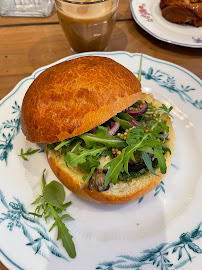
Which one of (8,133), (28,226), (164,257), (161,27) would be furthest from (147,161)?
(161,27)

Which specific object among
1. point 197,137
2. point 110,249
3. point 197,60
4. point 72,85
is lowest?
point 110,249

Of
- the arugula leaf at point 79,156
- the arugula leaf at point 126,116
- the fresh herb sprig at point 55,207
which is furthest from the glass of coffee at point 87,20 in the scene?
the fresh herb sprig at point 55,207

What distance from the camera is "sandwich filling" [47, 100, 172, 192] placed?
1.77 m

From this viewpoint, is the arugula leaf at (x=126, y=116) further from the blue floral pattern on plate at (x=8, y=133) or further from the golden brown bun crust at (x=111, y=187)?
the blue floral pattern on plate at (x=8, y=133)

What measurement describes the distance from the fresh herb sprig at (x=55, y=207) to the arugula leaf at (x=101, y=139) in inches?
17.6

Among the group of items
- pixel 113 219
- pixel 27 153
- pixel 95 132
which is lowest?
pixel 113 219

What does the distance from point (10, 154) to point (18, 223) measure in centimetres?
61

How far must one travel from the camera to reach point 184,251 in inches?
66.4

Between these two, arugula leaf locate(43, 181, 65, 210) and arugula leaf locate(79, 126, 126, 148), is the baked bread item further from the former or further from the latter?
arugula leaf locate(43, 181, 65, 210)

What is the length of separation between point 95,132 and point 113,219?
0.65 metres

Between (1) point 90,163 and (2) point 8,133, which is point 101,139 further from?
(2) point 8,133

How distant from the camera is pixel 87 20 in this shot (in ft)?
8.62

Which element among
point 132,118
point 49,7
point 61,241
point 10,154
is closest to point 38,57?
point 49,7

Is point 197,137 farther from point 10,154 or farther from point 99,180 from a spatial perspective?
point 10,154
